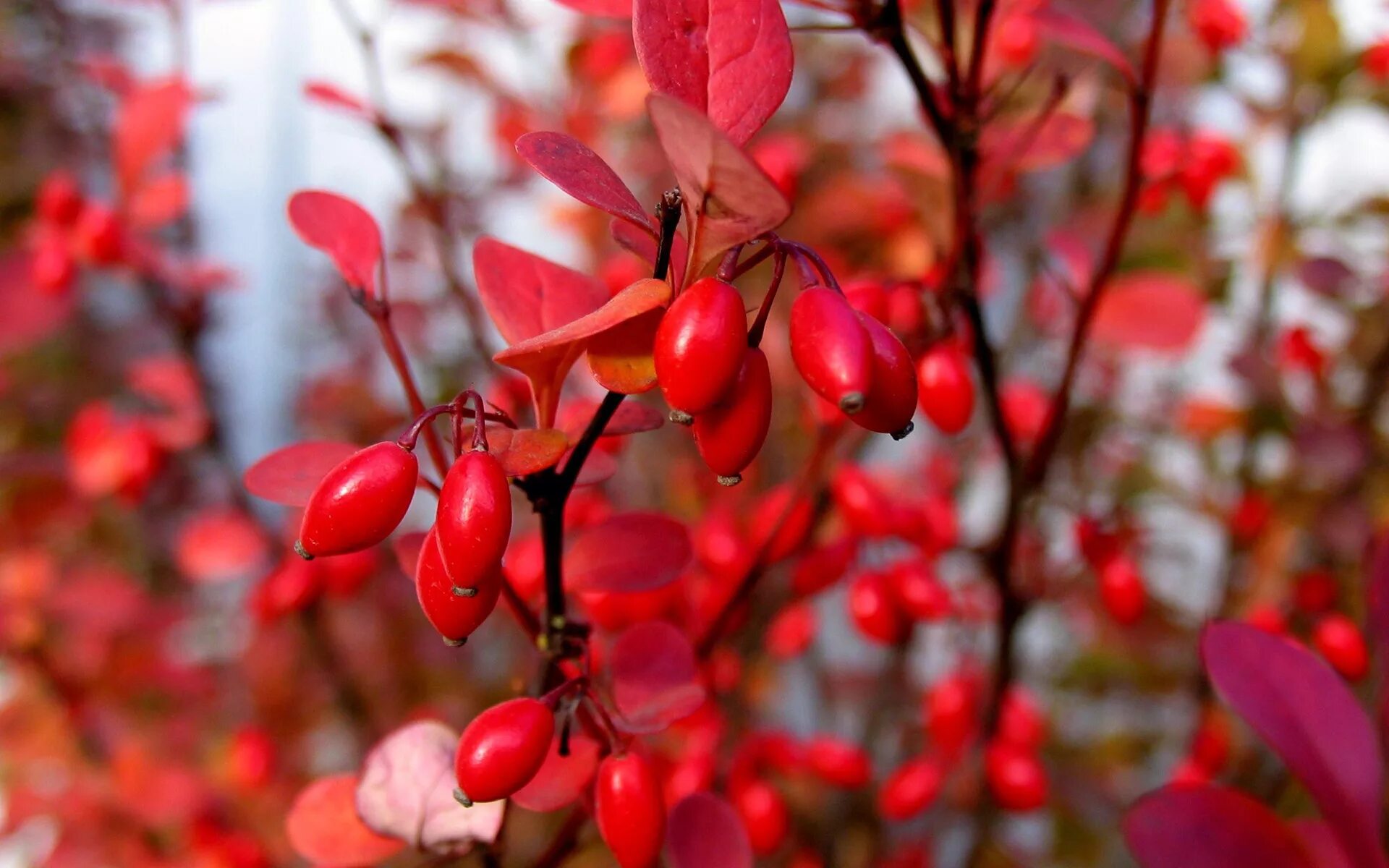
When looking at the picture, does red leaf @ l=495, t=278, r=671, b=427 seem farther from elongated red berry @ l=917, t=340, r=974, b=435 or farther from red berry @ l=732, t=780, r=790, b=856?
red berry @ l=732, t=780, r=790, b=856

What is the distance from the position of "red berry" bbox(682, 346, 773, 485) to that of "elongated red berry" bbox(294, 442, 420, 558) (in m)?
0.08

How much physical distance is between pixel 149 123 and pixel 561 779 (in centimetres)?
63

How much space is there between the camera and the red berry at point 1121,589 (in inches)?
23.2

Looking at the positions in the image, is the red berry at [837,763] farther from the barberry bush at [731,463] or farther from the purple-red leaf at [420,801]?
the purple-red leaf at [420,801]

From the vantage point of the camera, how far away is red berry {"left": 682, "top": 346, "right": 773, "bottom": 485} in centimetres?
23

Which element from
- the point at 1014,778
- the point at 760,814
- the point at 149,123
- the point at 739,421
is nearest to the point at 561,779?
the point at 739,421

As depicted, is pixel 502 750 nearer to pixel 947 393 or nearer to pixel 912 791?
pixel 947 393

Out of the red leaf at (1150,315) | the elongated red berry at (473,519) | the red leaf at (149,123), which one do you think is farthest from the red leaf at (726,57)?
the red leaf at (149,123)

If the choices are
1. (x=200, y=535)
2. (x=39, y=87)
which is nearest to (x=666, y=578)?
(x=200, y=535)

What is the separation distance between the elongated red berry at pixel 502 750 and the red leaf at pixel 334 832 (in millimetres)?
91

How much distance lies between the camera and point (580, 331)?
21cm

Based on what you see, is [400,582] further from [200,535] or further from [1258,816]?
[1258,816]

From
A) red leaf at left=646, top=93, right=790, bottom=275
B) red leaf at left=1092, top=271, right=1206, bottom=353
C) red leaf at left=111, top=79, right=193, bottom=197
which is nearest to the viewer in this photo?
red leaf at left=646, top=93, right=790, bottom=275

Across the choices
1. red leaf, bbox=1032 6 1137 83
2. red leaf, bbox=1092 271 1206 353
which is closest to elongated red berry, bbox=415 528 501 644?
red leaf, bbox=1032 6 1137 83
